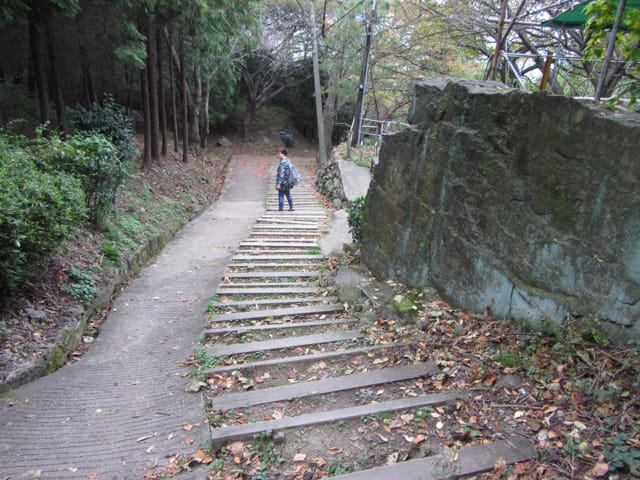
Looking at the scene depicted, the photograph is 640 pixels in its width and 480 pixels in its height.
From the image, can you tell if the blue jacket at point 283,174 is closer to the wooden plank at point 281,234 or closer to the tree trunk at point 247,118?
the wooden plank at point 281,234

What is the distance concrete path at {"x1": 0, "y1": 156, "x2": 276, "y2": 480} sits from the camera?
3.41 m

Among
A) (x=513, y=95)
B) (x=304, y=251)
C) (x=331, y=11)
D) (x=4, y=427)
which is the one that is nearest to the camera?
(x=4, y=427)

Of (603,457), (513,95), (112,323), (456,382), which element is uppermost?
(513,95)

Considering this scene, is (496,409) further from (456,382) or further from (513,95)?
(513,95)

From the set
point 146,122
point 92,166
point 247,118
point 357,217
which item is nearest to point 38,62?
point 146,122

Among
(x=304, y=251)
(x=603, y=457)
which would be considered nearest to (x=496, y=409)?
(x=603, y=457)

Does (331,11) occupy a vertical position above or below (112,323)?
above

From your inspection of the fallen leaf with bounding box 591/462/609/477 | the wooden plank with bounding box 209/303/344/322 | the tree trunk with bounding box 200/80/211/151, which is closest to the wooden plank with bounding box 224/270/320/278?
the wooden plank with bounding box 209/303/344/322

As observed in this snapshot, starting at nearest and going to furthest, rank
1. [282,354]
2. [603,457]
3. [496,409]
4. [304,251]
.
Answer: [603,457] < [496,409] < [282,354] < [304,251]

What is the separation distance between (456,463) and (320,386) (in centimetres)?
144

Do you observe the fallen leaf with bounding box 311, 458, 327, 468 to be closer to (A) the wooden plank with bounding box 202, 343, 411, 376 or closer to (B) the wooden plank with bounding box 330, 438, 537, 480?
→ (B) the wooden plank with bounding box 330, 438, 537, 480

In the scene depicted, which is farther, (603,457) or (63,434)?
(63,434)

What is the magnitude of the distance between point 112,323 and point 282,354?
2751mm

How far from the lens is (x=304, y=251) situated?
27.8 ft
